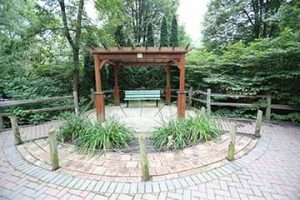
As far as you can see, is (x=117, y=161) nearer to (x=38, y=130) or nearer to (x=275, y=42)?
(x=38, y=130)

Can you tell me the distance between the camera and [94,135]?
4.17 metres

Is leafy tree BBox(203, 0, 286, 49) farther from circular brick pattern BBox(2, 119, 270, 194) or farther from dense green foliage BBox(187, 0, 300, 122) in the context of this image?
circular brick pattern BBox(2, 119, 270, 194)

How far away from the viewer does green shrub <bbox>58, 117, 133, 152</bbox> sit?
13.5ft

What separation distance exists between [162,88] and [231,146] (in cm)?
697

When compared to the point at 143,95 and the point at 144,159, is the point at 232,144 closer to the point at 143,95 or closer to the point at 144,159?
the point at 144,159

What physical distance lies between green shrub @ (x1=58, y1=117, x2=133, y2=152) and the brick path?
97cm

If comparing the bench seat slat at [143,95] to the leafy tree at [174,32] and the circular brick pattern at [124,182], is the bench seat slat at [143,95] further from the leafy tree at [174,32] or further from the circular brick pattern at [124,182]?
the circular brick pattern at [124,182]

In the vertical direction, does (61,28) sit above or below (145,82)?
above

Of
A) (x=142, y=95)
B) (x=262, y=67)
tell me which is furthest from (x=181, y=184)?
(x=142, y=95)

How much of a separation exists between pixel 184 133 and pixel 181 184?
1547 millimetres

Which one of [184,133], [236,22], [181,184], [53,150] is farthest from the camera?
[236,22]

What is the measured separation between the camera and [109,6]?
26.9 ft

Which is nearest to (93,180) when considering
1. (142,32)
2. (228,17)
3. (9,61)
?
(9,61)

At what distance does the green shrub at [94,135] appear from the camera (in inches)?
161
